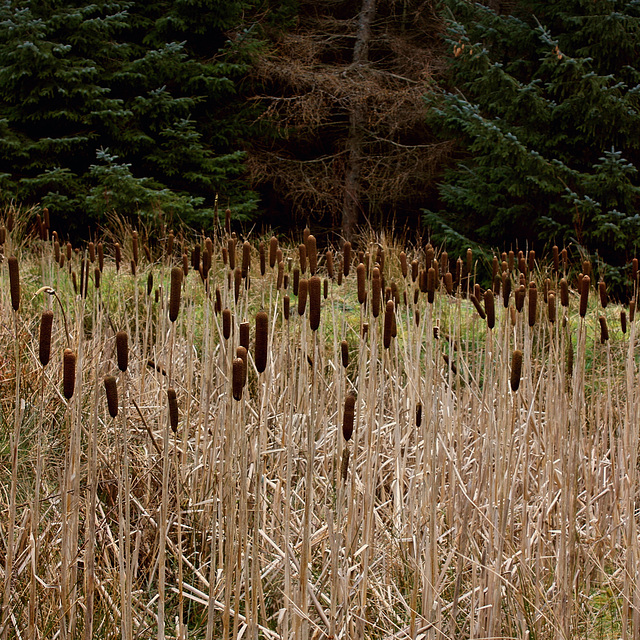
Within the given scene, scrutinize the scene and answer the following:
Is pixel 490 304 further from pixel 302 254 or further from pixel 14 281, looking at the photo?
pixel 14 281

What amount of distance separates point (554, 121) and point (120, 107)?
14.0 ft

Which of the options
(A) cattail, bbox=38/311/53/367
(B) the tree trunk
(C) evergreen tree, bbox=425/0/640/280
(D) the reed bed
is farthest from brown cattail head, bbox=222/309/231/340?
(B) the tree trunk

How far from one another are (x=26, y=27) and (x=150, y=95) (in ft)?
4.45

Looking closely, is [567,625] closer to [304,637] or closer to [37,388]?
[304,637]

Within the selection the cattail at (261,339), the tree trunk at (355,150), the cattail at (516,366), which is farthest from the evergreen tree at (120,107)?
the cattail at (261,339)

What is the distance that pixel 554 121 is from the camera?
6094mm

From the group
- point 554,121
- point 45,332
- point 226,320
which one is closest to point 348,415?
point 226,320

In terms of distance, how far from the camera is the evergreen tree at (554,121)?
18.2ft

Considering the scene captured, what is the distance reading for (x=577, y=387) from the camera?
1300mm

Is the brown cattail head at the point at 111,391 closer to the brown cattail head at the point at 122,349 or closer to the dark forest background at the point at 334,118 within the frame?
the brown cattail head at the point at 122,349

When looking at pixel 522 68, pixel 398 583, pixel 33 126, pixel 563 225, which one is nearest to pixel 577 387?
pixel 398 583

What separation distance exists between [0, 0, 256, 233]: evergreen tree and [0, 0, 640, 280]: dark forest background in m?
0.03

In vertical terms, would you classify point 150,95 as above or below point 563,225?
above

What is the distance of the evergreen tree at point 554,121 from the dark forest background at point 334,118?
0.9 inches
